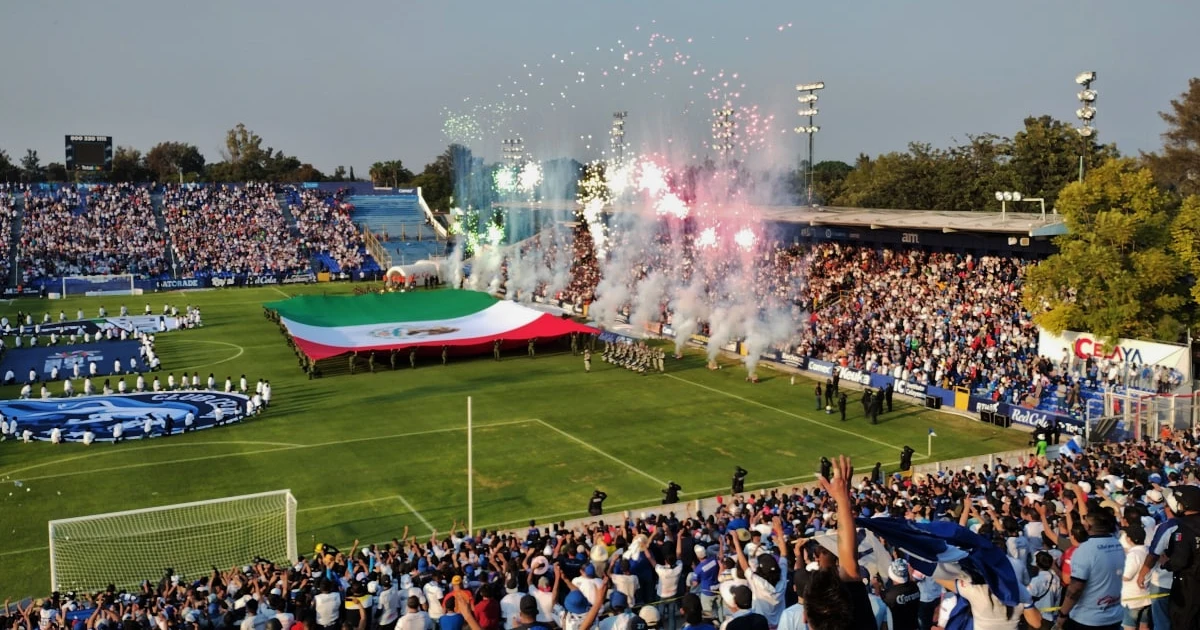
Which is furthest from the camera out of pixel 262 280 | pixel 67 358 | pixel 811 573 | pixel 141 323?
pixel 262 280

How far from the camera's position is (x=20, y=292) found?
235 ft

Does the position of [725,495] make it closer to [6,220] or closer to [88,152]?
[6,220]

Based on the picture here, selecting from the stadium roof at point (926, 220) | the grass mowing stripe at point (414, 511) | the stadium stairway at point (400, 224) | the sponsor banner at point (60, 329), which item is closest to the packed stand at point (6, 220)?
the sponsor banner at point (60, 329)

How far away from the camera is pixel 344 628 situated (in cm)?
1212

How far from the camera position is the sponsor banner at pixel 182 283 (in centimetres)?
7644

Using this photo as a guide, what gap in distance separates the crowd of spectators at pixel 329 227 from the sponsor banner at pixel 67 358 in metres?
35.2

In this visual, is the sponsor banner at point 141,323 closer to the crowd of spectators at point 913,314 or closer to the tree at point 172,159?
the crowd of spectators at point 913,314

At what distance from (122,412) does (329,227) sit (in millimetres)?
59016

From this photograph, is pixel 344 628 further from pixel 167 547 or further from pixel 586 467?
pixel 586 467

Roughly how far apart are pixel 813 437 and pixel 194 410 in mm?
21018

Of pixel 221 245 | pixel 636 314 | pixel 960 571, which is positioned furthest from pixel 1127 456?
pixel 221 245

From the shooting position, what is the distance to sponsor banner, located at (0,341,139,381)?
4331cm

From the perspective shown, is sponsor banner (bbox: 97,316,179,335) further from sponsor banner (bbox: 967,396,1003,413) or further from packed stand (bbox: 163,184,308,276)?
sponsor banner (bbox: 967,396,1003,413)

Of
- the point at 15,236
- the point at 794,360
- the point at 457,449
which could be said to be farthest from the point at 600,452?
the point at 15,236
